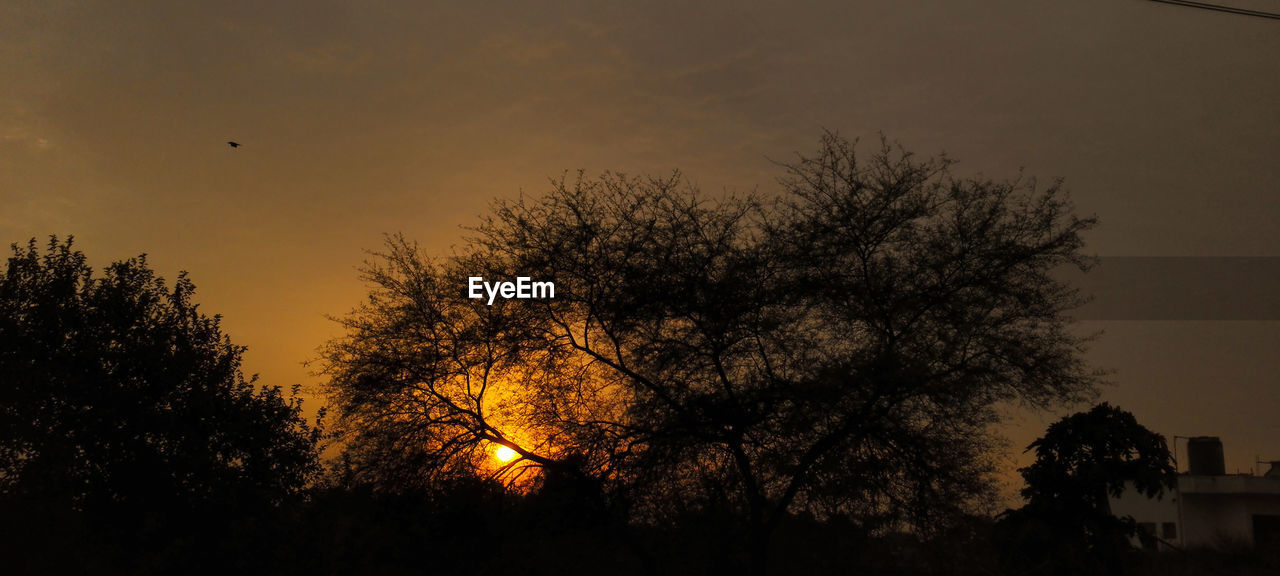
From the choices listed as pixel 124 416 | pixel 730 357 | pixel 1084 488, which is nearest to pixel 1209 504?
pixel 1084 488

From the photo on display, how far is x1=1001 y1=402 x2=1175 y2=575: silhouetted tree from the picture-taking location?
70.7 feet

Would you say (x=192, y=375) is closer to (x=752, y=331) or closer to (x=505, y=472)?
(x=505, y=472)

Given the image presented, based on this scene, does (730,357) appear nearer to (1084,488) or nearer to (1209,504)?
(1084,488)

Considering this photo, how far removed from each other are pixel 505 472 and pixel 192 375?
35.1 feet

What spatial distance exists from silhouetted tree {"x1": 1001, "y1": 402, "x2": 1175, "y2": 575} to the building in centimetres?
1926

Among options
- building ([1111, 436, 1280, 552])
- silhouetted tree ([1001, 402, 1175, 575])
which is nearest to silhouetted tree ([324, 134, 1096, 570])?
silhouetted tree ([1001, 402, 1175, 575])

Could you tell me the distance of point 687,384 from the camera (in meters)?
17.2

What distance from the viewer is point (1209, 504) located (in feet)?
136

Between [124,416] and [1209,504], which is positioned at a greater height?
[124,416]

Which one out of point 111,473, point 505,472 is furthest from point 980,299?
point 111,473

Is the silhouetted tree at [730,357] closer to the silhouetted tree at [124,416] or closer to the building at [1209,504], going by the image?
the silhouetted tree at [124,416]

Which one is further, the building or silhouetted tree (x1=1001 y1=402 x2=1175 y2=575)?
the building

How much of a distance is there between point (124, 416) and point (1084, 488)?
23.5m

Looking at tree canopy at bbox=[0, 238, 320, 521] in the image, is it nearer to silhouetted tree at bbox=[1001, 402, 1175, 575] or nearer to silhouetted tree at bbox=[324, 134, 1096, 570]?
silhouetted tree at bbox=[324, 134, 1096, 570]
